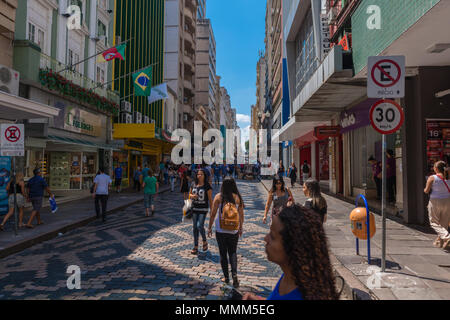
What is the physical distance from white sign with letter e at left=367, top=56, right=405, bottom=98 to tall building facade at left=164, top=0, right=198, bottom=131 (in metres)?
38.2

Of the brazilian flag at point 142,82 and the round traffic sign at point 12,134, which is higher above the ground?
the brazilian flag at point 142,82

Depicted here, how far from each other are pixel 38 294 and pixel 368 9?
9.41m

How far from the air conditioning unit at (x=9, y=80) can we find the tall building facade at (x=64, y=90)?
0.70m

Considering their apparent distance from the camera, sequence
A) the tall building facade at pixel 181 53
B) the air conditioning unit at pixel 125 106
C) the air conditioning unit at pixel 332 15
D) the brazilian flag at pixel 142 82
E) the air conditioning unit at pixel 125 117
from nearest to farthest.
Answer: the air conditioning unit at pixel 332 15 → the brazilian flag at pixel 142 82 → the air conditioning unit at pixel 125 106 → the air conditioning unit at pixel 125 117 → the tall building facade at pixel 181 53

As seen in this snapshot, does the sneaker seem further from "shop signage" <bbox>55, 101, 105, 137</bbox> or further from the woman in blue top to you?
"shop signage" <bbox>55, 101, 105, 137</bbox>

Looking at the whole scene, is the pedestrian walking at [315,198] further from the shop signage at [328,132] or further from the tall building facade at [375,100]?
the shop signage at [328,132]

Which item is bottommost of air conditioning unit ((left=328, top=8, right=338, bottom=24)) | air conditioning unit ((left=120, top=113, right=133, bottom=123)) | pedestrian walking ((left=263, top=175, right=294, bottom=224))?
pedestrian walking ((left=263, top=175, right=294, bottom=224))

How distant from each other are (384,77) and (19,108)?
9637mm

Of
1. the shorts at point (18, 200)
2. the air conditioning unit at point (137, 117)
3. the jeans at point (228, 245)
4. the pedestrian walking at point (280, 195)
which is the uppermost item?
the air conditioning unit at point (137, 117)

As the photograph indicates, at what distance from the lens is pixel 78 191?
55.0 feet

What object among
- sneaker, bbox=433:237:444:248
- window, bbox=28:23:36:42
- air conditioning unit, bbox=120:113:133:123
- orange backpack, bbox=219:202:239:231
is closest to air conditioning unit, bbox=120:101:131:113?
air conditioning unit, bbox=120:113:133:123

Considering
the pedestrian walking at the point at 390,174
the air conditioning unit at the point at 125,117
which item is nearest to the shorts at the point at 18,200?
the pedestrian walking at the point at 390,174

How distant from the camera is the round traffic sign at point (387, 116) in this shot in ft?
15.1

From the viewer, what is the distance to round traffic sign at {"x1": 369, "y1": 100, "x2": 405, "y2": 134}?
15.1ft
